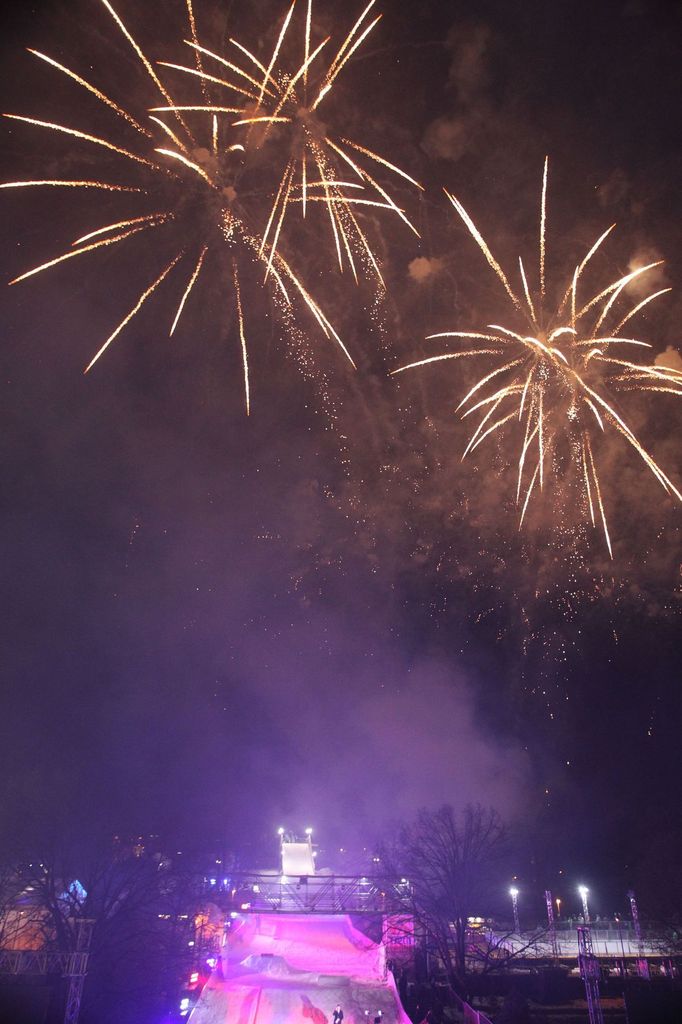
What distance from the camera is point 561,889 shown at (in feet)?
168

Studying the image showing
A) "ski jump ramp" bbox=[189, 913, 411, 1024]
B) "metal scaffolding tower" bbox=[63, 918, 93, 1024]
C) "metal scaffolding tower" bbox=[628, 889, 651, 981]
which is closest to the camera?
"metal scaffolding tower" bbox=[63, 918, 93, 1024]

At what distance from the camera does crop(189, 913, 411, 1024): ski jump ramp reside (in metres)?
25.3

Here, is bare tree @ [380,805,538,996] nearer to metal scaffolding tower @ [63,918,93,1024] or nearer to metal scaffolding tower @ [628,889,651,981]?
metal scaffolding tower @ [628,889,651,981]

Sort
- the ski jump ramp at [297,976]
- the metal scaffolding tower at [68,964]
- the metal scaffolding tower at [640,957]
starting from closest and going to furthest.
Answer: the metal scaffolding tower at [68,964], the ski jump ramp at [297,976], the metal scaffolding tower at [640,957]

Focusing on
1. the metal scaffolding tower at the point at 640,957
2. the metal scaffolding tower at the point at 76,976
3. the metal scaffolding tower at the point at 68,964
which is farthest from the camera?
the metal scaffolding tower at the point at 640,957

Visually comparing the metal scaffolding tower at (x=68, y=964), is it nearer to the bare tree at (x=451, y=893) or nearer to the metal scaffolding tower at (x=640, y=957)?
the bare tree at (x=451, y=893)

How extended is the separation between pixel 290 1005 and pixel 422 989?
19.0 ft

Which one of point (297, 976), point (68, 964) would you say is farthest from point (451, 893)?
point (68, 964)

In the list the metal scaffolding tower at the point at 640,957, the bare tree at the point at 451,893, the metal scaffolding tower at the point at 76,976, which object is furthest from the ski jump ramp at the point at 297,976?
the metal scaffolding tower at the point at 640,957

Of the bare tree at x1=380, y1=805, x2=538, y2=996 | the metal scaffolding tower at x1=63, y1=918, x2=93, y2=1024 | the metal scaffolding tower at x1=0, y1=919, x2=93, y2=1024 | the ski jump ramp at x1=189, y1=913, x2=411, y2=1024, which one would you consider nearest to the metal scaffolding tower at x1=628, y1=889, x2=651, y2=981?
the bare tree at x1=380, y1=805, x2=538, y2=996

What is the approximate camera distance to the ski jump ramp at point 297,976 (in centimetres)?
2527

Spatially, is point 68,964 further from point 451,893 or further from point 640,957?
point 640,957

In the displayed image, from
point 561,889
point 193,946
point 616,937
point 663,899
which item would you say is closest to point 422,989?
point 193,946

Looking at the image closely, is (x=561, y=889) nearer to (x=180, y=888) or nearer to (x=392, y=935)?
(x=392, y=935)
